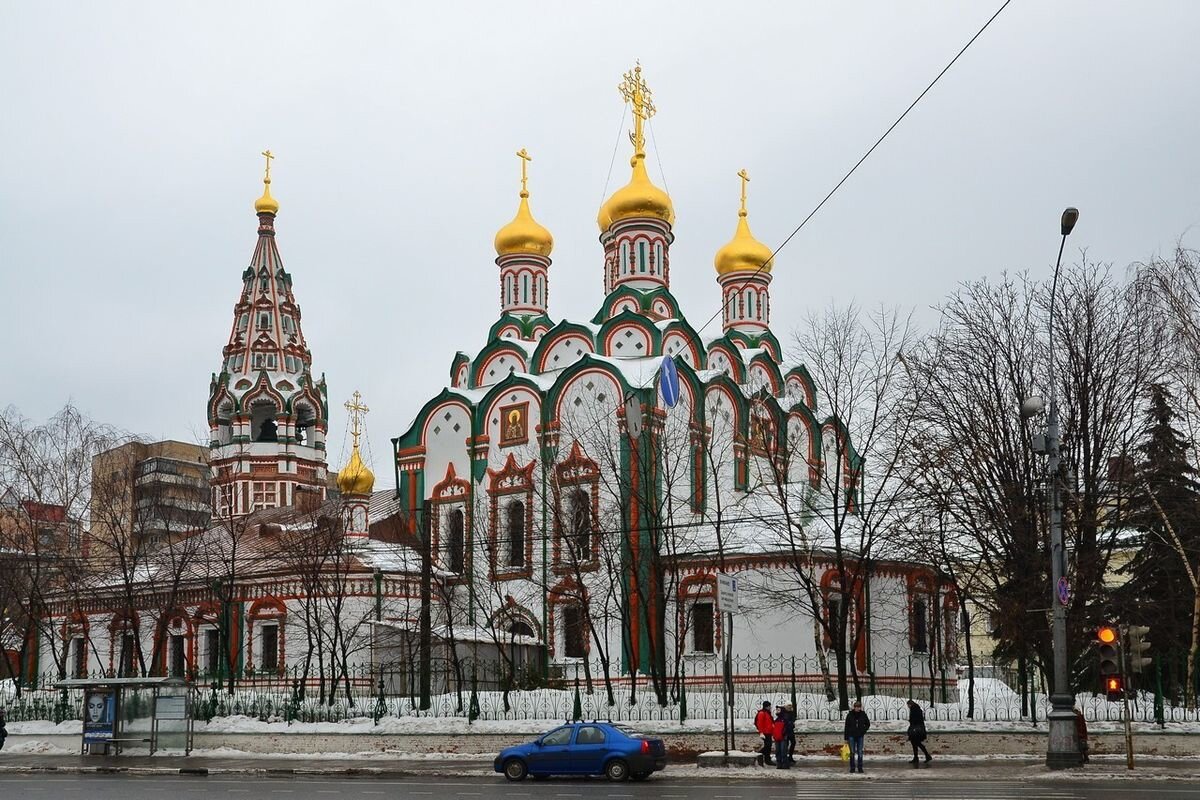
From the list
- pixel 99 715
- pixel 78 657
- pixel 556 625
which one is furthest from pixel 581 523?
pixel 78 657

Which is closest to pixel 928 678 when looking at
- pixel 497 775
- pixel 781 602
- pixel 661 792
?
pixel 781 602

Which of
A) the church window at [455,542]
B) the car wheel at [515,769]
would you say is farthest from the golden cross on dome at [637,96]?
the car wheel at [515,769]

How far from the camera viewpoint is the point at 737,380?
40.9 meters

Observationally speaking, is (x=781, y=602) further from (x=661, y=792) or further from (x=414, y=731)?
(x=661, y=792)

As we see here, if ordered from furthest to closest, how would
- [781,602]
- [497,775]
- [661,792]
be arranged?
[781,602] < [497,775] < [661,792]

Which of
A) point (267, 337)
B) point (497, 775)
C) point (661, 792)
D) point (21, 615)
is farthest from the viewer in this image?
point (267, 337)

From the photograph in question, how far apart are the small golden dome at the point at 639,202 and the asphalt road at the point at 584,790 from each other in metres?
25.0

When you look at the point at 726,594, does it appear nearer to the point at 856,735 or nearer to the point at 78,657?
the point at 856,735

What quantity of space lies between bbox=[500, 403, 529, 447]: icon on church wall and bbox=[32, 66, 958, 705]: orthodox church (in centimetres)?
7

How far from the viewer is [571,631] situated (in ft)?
116

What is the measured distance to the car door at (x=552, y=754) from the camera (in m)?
18.9

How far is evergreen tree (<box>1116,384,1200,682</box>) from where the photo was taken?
77.9 feet

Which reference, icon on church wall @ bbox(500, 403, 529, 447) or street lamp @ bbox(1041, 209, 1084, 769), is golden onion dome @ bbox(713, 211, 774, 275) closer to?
icon on church wall @ bbox(500, 403, 529, 447)

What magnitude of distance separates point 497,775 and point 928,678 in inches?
638
